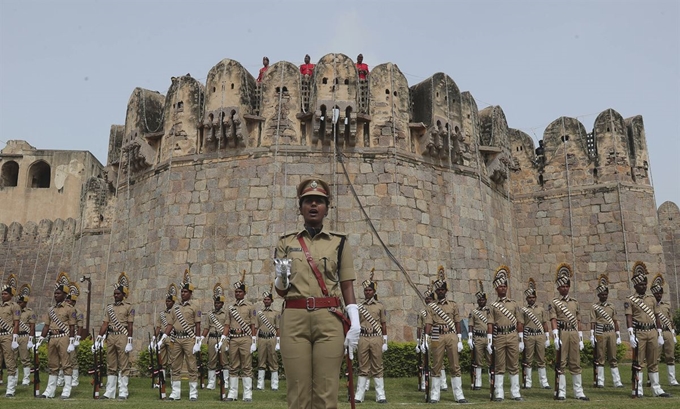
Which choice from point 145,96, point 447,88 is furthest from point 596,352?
point 145,96

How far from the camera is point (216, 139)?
61.4 feet

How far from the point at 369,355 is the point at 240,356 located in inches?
103

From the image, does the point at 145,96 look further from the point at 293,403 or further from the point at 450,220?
the point at 293,403

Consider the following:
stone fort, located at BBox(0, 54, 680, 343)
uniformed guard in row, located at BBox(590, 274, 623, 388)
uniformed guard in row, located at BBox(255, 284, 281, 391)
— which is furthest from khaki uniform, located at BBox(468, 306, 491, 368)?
uniformed guard in row, located at BBox(255, 284, 281, 391)

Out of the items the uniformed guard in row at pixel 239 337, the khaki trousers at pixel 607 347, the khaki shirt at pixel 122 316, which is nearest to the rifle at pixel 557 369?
the khaki trousers at pixel 607 347

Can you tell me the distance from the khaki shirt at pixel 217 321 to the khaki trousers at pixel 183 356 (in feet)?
2.81

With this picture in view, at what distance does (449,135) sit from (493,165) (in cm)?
267

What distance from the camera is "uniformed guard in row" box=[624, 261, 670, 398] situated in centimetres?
1203

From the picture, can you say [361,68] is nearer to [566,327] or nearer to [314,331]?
[566,327]

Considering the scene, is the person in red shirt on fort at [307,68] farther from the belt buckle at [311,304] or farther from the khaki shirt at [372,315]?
the belt buckle at [311,304]

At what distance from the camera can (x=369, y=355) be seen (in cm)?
1286

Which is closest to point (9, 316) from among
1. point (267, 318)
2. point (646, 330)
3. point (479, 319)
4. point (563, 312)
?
point (267, 318)

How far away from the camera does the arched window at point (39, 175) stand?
47.9 metres

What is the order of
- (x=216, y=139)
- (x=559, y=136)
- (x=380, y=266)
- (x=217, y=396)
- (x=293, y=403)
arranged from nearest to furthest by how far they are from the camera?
(x=293, y=403) < (x=217, y=396) < (x=380, y=266) < (x=216, y=139) < (x=559, y=136)
